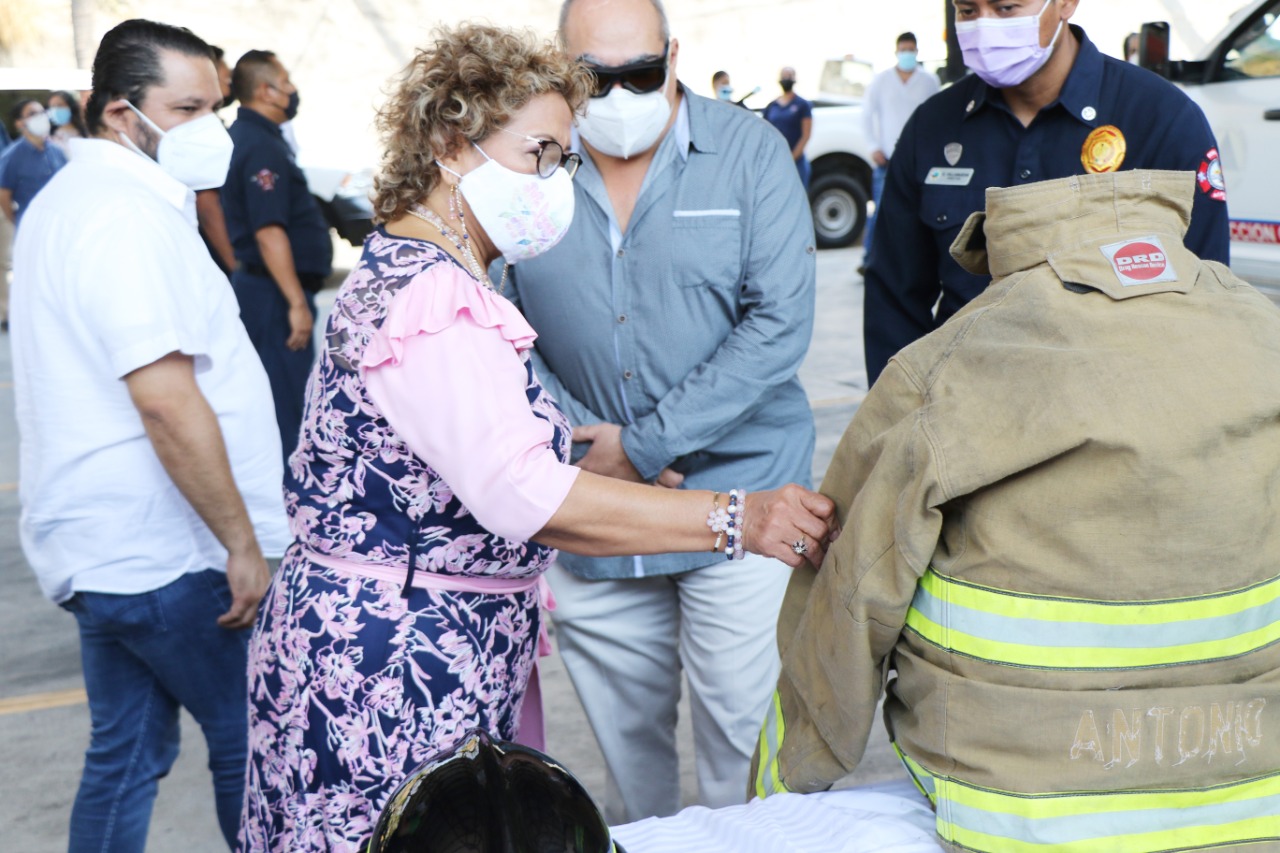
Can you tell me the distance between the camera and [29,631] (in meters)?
4.51

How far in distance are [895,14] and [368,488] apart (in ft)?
71.7

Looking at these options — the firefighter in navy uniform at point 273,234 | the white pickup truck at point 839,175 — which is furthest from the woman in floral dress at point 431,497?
the white pickup truck at point 839,175

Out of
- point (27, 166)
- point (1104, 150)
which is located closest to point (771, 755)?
point (1104, 150)

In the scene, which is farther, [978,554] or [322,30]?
[322,30]

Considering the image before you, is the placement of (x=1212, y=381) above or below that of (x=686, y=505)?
above

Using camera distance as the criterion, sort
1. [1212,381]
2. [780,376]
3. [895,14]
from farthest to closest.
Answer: [895,14] < [780,376] < [1212,381]

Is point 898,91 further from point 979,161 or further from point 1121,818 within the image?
→ point 1121,818

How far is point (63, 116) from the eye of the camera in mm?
9648

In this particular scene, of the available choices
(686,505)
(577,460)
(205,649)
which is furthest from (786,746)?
(205,649)

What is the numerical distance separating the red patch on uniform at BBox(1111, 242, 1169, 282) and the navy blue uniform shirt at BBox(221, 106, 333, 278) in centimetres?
387

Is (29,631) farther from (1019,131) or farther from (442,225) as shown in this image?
(1019,131)

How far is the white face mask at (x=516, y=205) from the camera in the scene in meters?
1.81

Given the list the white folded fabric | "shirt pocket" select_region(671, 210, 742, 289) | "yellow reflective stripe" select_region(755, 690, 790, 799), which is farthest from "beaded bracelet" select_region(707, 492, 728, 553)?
"shirt pocket" select_region(671, 210, 742, 289)

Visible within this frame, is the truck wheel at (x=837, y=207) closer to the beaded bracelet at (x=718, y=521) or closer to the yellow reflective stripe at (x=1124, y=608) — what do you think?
the beaded bracelet at (x=718, y=521)
